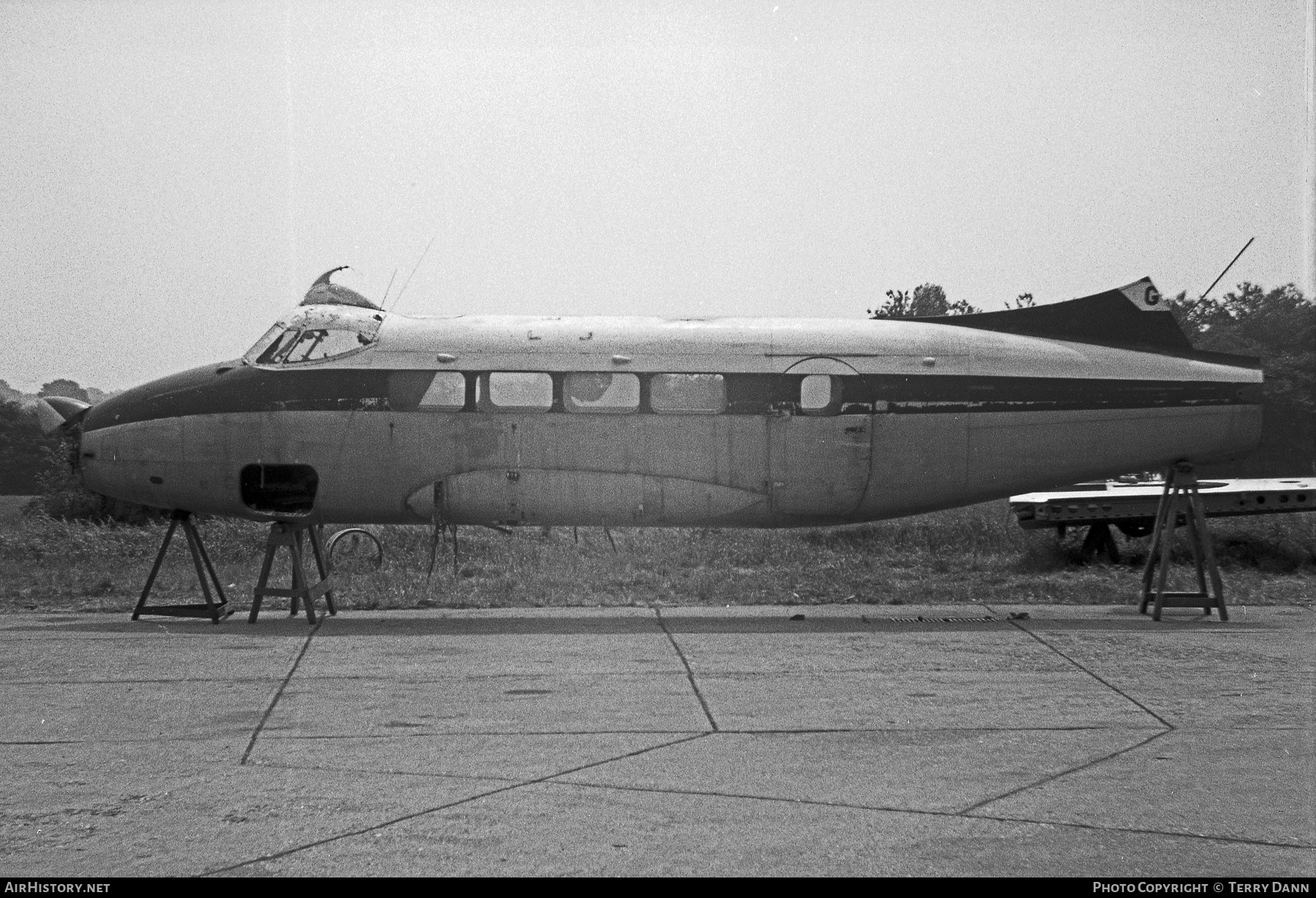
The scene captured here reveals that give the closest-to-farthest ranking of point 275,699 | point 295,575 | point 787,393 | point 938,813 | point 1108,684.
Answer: point 938,813 < point 275,699 < point 1108,684 < point 295,575 < point 787,393

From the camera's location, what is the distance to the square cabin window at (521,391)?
470 inches

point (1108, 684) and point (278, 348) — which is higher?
point (278, 348)

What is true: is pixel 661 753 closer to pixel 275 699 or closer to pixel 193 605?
pixel 275 699

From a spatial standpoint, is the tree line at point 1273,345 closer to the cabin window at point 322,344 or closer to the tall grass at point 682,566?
the tall grass at point 682,566

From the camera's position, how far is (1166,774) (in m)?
6.04

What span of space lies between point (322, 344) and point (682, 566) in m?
6.62

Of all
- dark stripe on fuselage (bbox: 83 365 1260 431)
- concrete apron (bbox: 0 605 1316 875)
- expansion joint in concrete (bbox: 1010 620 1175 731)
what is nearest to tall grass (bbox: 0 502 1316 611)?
dark stripe on fuselage (bbox: 83 365 1260 431)

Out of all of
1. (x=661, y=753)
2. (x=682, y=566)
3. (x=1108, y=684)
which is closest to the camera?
(x=661, y=753)

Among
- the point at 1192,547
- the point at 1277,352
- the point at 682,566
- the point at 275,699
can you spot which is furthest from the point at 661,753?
the point at 1277,352

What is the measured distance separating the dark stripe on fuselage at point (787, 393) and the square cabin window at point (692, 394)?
10cm

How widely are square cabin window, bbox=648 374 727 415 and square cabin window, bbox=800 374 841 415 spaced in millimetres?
808

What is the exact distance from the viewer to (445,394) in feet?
39.2

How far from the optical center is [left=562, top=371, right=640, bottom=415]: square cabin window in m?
11.9

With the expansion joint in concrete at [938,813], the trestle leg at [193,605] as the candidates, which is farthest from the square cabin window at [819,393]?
the expansion joint in concrete at [938,813]
